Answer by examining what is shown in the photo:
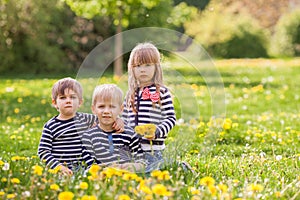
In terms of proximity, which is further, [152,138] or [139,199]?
[152,138]

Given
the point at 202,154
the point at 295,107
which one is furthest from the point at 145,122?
the point at 295,107

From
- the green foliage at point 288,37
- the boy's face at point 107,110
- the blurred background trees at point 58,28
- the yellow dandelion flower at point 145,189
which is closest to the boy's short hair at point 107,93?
the boy's face at point 107,110

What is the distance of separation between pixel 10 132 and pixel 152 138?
319 cm

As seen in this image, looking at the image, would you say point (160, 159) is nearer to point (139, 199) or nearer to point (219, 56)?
point (139, 199)

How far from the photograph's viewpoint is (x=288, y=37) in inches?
989

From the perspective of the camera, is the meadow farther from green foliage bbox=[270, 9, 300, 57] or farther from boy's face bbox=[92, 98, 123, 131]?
green foliage bbox=[270, 9, 300, 57]

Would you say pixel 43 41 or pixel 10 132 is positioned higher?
pixel 43 41

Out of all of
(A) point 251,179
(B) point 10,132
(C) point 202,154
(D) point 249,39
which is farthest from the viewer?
(D) point 249,39

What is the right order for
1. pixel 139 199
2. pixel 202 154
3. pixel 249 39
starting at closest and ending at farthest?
pixel 139 199, pixel 202 154, pixel 249 39

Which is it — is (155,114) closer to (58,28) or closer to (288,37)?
(58,28)

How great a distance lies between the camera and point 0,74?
16.9m

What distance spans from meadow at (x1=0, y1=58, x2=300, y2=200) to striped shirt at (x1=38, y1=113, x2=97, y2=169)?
→ 144 mm

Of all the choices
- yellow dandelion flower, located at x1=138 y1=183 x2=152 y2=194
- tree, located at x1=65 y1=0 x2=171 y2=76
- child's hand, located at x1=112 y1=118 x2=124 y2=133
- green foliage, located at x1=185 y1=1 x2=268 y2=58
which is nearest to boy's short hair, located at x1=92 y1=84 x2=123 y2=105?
child's hand, located at x1=112 y1=118 x2=124 y2=133

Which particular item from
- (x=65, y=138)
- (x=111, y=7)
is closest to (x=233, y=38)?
(x=111, y=7)
